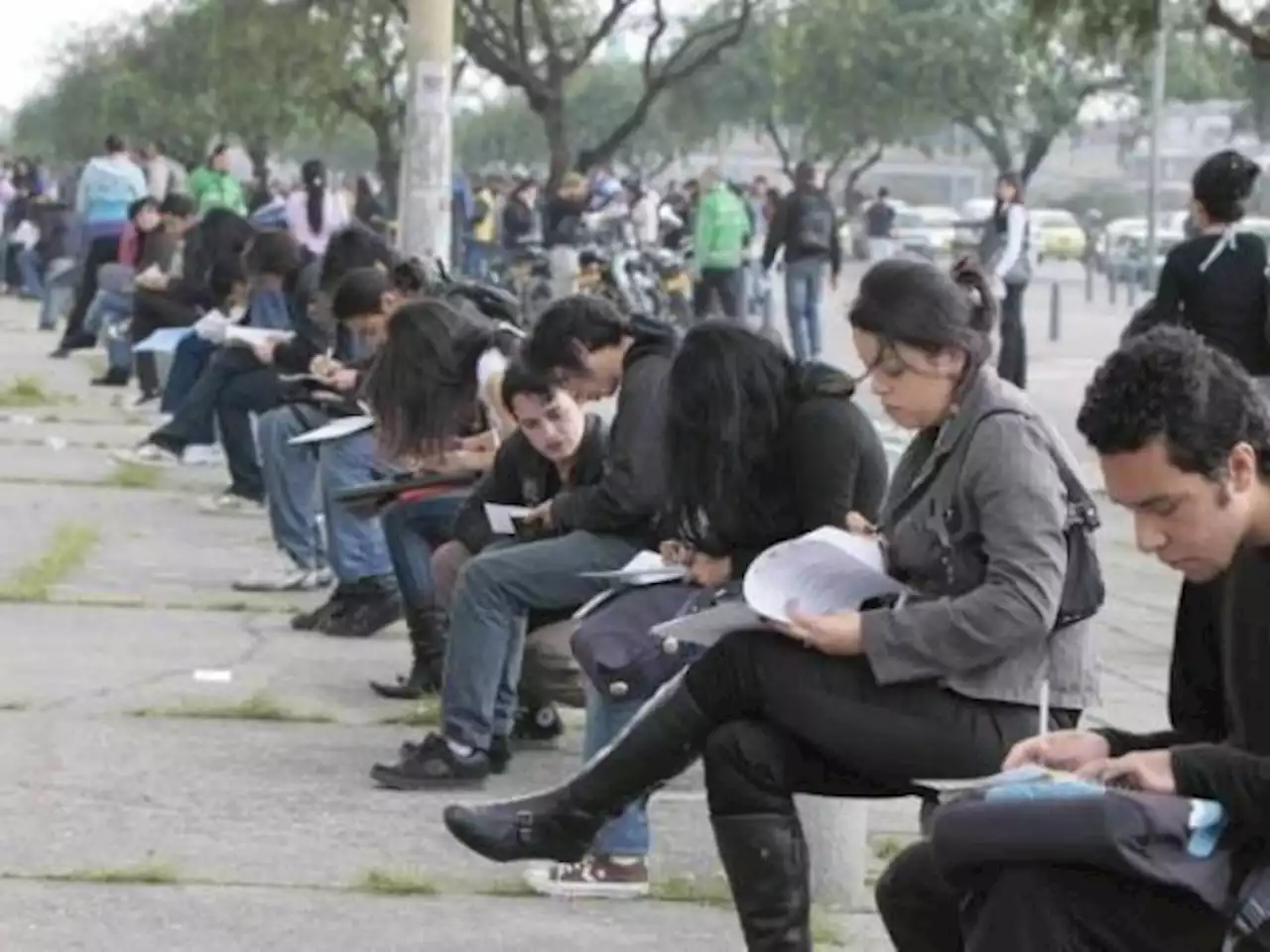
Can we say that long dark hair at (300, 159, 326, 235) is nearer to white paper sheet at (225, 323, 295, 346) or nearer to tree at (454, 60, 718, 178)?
white paper sheet at (225, 323, 295, 346)

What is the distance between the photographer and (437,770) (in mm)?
7254

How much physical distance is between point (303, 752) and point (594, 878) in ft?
5.67

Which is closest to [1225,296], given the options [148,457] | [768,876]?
[768,876]

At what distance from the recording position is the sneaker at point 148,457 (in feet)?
49.9

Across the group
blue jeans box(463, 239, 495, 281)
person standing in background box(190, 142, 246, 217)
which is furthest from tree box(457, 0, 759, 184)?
person standing in background box(190, 142, 246, 217)

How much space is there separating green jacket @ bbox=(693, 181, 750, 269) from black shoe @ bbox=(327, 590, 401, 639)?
16.5 metres

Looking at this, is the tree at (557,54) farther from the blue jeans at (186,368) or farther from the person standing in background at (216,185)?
the blue jeans at (186,368)

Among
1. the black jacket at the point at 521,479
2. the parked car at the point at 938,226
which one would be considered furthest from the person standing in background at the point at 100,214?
the parked car at the point at 938,226

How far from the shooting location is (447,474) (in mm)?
8477

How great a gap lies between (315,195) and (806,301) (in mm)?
5465

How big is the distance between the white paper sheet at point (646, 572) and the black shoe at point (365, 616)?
→ 3.38 meters

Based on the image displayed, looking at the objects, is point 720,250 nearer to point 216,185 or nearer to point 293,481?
point 216,185

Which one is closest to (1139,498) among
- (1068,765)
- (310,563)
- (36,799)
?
(1068,765)

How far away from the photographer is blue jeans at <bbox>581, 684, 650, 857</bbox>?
628 centimetres
